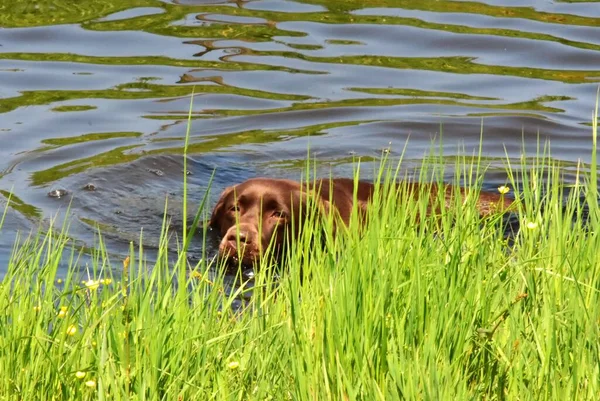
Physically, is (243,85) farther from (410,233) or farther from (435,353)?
(435,353)

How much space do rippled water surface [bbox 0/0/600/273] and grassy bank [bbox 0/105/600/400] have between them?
268 cm

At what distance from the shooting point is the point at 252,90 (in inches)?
413

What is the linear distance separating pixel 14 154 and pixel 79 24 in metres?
4.29

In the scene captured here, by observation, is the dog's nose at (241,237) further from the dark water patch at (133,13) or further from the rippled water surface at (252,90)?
the dark water patch at (133,13)

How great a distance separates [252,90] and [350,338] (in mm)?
7461

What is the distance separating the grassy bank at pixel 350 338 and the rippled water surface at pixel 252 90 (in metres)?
2.68

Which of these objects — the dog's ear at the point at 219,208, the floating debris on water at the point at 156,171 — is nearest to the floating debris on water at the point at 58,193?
the floating debris on water at the point at 156,171

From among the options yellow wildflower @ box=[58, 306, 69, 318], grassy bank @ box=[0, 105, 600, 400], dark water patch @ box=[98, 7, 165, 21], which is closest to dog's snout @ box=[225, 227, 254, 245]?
grassy bank @ box=[0, 105, 600, 400]

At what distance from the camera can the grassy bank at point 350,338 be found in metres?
3.06

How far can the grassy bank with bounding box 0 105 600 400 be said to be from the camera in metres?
3.06

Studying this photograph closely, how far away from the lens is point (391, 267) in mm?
3590

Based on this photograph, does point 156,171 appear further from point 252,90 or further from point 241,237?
point 252,90

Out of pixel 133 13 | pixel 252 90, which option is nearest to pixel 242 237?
pixel 252 90

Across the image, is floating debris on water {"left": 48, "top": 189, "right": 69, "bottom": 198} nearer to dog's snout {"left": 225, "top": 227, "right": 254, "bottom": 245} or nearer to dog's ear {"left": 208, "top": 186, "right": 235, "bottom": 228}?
dog's ear {"left": 208, "top": 186, "right": 235, "bottom": 228}
